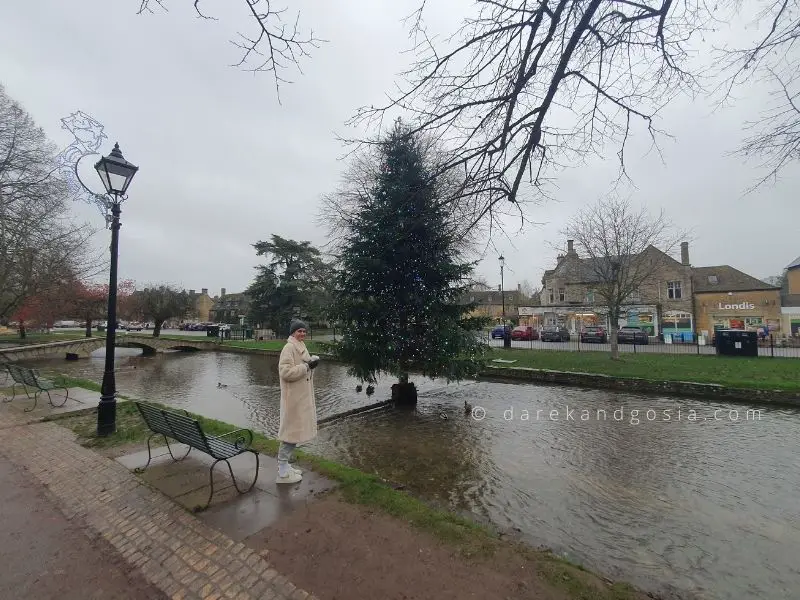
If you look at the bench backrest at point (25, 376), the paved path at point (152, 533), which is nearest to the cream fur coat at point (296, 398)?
the paved path at point (152, 533)

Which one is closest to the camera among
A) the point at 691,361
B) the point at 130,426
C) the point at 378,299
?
the point at 130,426

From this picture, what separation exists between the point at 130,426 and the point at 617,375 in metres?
A: 13.8

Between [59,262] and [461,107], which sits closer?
[461,107]

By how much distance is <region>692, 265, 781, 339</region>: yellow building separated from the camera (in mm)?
31609

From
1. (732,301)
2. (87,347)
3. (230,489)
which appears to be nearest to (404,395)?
(230,489)

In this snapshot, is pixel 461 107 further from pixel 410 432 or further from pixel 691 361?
pixel 691 361

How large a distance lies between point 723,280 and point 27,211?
4902 centimetres

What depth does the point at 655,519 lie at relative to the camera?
181 inches

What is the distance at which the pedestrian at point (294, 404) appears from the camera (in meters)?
4.73

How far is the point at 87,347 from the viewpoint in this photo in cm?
2753

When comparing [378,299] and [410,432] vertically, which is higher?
[378,299]

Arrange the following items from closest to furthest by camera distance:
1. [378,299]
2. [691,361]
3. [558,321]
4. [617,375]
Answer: [378,299] < [617,375] < [691,361] < [558,321]

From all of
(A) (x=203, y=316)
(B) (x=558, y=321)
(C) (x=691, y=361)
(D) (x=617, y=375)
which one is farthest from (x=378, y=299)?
(A) (x=203, y=316)

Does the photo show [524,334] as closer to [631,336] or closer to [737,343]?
[631,336]
